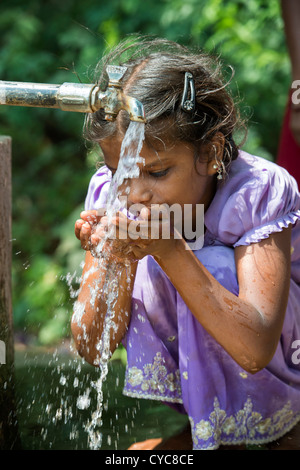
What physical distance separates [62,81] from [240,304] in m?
3.22

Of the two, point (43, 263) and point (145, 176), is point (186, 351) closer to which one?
point (145, 176)

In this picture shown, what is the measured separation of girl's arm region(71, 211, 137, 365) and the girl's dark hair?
15.7 inches

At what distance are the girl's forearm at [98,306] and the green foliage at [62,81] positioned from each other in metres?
1.83

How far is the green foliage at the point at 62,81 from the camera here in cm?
410

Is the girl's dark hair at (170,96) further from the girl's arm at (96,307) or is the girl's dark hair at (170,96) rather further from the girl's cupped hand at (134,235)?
the girl's arm at (96,307)

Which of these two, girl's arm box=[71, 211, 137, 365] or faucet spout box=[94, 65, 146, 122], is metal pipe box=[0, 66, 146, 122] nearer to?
faucet spout box=[94, 65, 146, 122]

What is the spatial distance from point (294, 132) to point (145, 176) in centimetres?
107

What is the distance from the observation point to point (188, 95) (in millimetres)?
1813

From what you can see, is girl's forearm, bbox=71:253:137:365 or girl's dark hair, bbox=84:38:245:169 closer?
girl's dark hair, bbox=84:38:245:169

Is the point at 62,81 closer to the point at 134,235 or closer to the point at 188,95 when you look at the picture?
the point at 188,95

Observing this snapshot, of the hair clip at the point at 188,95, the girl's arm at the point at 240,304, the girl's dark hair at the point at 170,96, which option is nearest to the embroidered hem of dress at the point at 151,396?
the girl's arm at the point at 240,304

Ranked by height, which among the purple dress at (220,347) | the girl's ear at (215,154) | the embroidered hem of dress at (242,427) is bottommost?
the embroidered hem of dress at (242,427)

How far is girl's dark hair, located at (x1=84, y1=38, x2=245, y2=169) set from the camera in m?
A: 1.78

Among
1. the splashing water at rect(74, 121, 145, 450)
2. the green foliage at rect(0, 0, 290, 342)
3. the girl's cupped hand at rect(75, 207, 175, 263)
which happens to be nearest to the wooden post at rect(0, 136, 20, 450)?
the splashing water at rect(74, 121, 145, 450)
